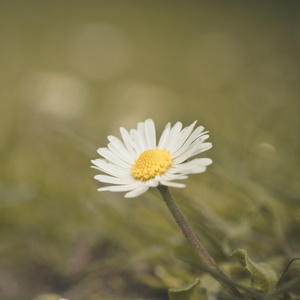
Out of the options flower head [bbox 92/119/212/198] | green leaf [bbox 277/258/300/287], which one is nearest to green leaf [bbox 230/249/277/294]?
green leaf [bbox 277/258/300/287]

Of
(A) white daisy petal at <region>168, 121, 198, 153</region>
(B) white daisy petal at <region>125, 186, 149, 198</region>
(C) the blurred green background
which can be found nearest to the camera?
(B) white daisy petal at <region>125, 186, 149, 198</region>

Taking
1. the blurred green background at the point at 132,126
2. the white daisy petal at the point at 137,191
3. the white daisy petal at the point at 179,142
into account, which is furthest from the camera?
the blurred green background at the point at 132,126

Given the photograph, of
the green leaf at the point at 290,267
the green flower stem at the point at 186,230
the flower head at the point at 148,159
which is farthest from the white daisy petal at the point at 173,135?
the green leaf at the point at 290,267

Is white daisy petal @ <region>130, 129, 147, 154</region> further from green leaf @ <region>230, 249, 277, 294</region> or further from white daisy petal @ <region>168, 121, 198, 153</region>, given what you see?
green leaf @ <region>230, 249, 277, 294</region>

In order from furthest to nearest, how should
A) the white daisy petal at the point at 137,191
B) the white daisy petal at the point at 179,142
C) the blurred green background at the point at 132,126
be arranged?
1. the blurred green background at the point at 132,126
2. the white daisy petal at the point at 179,142
3. the white daisy petal at the point at 137,191

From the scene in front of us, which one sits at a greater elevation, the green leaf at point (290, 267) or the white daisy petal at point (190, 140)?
the white daisy petal at point (190, 140)

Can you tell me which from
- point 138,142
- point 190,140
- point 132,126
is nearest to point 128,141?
point 138,142

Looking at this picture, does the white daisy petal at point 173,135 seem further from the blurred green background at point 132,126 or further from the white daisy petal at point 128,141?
the blurred green background at point 132,126
